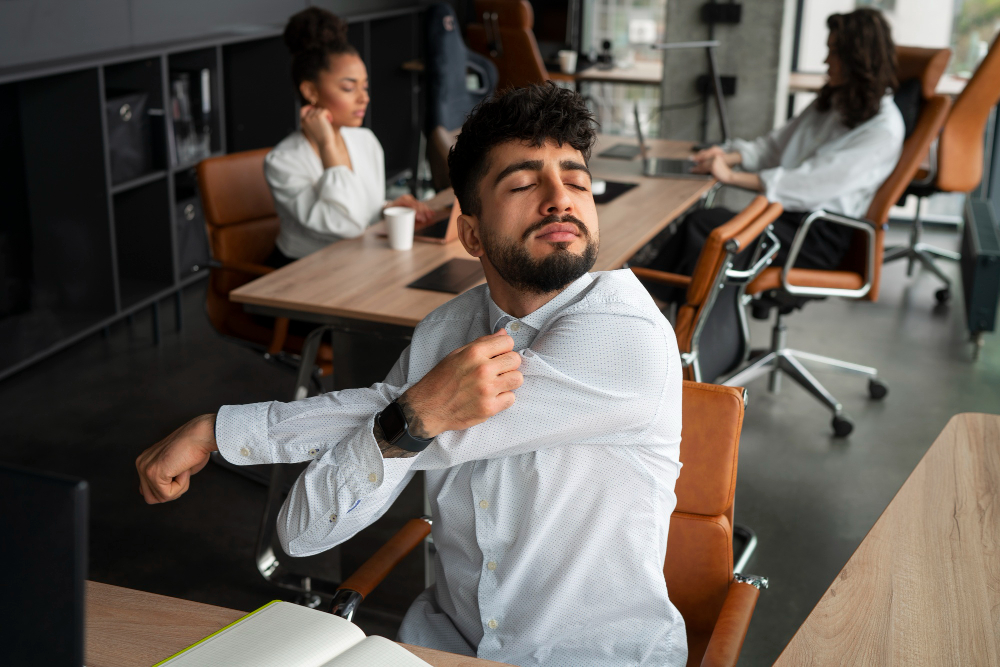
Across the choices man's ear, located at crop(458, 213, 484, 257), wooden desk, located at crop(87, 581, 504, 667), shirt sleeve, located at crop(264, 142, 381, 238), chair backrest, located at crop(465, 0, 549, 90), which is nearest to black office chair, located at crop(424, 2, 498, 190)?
chair backrest, located at crop(465, 0, 549, 90)

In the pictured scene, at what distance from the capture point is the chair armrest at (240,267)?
283 centimetres

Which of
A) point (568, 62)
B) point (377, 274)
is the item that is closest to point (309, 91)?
point (377, 274)

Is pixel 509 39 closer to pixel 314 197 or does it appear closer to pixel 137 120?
pixel 137 120

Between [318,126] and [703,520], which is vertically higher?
[318,126]

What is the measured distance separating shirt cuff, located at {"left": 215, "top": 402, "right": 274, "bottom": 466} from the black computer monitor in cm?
53

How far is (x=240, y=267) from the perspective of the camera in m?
2.86

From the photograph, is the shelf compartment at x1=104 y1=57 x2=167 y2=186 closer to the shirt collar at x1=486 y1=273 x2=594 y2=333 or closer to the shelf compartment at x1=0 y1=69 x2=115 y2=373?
the shelf compartment at x1=0 y1=69 x2=115 y2=373

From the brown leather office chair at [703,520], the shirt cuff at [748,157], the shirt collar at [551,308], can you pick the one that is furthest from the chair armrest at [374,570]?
the shirt cuff at [748,157]

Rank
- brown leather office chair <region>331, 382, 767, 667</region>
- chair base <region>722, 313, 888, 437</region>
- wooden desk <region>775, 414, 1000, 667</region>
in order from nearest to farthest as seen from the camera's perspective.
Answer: wooden desk <region>775, 414, 1000, 667</region> < brown leather office chair <region>331, 382, 767, 667</region> < chair base <region>722, 313, 888, 437</region>

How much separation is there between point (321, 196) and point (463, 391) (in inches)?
68.4

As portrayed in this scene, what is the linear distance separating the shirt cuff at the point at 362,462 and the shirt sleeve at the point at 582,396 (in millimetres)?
64

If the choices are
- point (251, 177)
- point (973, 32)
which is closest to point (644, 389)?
point (251, 177)

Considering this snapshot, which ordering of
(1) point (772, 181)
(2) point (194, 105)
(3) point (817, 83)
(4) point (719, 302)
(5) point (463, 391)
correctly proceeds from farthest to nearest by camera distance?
(3) point (817, 83)
(2) point (194, 105)
(1) point (772, 181)
(4) point (719, 302)
(5) point (463, 391)

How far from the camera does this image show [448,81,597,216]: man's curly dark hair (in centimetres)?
138
